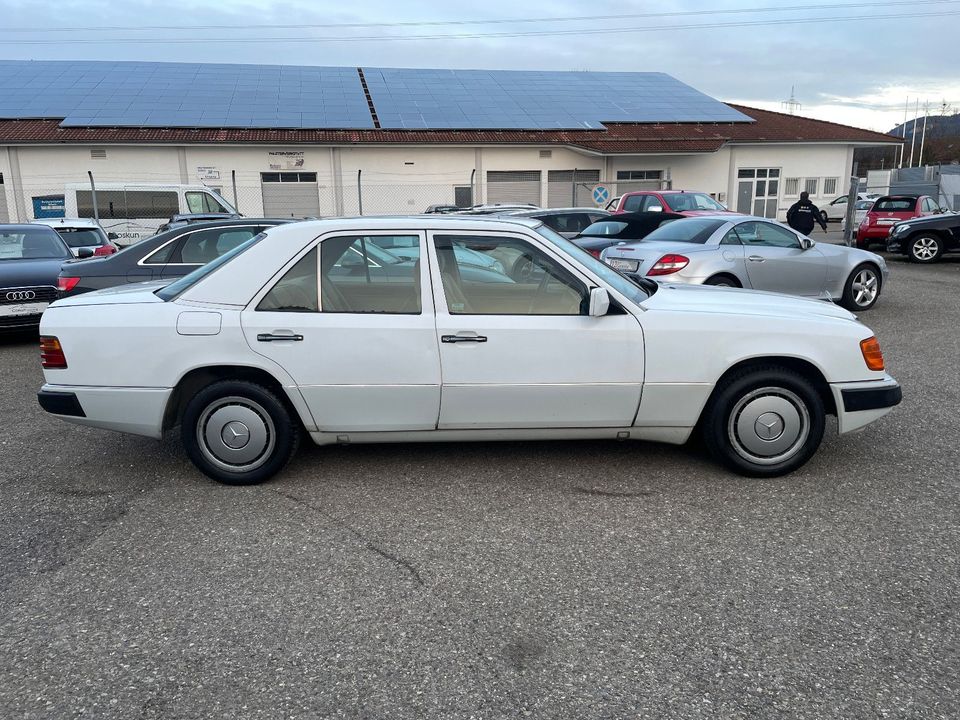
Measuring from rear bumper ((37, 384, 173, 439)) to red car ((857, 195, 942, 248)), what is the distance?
1937 cm

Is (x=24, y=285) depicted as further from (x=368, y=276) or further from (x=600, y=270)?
(x=600, y=270)

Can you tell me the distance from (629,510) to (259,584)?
76.9 inches

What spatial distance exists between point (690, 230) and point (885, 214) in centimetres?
1183

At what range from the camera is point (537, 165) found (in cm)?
2944

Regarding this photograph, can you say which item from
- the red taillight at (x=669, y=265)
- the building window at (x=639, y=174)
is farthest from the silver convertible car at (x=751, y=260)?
the building window at (x=639, y=174)

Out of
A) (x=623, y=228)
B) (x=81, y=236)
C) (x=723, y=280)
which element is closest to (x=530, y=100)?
(x=623, y=228)

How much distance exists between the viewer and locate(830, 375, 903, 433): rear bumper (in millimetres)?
4582

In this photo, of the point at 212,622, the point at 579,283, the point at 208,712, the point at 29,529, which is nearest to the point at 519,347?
the point at 579,283

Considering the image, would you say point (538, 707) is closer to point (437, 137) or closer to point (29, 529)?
point (29, 529)

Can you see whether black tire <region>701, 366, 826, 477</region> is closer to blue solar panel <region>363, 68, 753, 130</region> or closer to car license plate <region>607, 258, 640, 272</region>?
car license plate <region>607, 258, 640, 272</region>

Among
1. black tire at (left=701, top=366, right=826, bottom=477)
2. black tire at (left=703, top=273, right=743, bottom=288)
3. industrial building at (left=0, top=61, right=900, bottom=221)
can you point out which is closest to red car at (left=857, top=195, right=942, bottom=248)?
industrial building at (left=0, top=61, right=900, bottom=221)

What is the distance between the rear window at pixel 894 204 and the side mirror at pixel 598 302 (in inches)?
725

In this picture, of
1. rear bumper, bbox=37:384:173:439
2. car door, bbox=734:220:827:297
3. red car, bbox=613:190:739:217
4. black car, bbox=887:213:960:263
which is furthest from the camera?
red car, bbox=613:190:739:217

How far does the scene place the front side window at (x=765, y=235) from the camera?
10305 mm
